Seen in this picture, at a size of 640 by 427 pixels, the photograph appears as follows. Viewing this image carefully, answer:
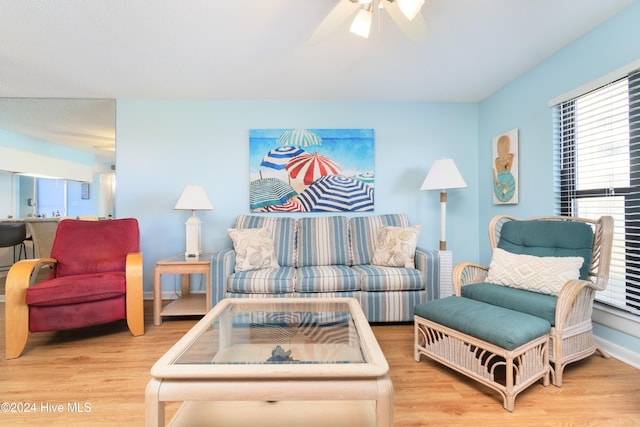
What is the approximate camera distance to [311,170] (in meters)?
3.30

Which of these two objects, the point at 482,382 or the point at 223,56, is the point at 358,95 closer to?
the point at 223,56

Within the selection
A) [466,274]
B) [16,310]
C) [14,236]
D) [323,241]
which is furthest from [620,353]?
[14,236]

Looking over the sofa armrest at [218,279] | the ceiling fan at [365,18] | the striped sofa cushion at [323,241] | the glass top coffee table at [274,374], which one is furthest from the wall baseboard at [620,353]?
the sofa armrest at [218,279]

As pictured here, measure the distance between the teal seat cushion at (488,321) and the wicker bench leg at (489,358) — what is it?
0.04 m

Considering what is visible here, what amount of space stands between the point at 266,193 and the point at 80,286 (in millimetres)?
1821

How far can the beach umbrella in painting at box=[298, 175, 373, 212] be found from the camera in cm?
330

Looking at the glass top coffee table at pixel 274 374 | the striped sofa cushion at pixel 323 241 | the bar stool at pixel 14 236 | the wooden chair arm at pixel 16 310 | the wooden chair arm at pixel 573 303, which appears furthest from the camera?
the bar stool at pixel 14 236

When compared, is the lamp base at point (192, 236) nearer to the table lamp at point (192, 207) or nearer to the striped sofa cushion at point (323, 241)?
the table lamp at point (192, 207)

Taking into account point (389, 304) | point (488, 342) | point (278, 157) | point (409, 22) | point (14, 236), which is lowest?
point (389, 304)

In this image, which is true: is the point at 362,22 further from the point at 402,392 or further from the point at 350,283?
the point at 402,392

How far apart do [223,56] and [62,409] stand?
2.51 m

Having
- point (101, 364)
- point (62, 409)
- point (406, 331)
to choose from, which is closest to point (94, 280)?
point (101, 364)

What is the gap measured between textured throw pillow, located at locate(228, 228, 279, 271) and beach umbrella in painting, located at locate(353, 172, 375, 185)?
1.28m

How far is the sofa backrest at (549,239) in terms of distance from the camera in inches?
73.0
